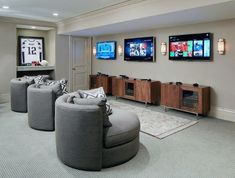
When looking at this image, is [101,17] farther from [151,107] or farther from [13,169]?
[13,169]

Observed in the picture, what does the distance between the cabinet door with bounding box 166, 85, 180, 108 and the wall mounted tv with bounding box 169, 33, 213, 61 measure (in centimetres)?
82

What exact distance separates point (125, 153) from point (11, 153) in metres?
1.65

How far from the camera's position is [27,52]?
8070 mm

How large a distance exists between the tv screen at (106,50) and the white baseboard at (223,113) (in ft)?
12.6

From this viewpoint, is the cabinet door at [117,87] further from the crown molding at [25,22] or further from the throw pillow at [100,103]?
the throw pillow at [100,103]

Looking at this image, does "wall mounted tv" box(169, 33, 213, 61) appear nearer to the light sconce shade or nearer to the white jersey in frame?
the light sconce shade

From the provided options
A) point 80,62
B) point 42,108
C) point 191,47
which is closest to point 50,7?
point 42,108

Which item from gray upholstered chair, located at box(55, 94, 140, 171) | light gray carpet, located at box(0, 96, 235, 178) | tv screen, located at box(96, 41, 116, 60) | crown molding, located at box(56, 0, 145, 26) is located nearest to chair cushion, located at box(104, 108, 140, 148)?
gray upholstered chair, located at box(55, 94, 140, 171)

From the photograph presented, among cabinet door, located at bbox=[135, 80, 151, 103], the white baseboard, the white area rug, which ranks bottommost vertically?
the white area rug

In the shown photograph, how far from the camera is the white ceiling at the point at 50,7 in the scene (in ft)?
16.5

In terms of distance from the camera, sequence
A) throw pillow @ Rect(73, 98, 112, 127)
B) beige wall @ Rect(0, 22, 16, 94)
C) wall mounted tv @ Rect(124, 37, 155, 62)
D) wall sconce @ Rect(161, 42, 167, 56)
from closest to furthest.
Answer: throw pillow @ Rect(73, 98, 112, 127) → wall sconce @ Rect(161, 42, 167, 56) → wall mounted tv @ Rect(124, 37, 155, 62) → beige wall @ Rect(0, 22, 16, 94)

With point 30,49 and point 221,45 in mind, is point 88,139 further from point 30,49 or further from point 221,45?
point 30,49

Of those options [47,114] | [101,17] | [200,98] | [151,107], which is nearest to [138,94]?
[151,107]

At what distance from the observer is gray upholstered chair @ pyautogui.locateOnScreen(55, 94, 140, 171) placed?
2666 millimetres
